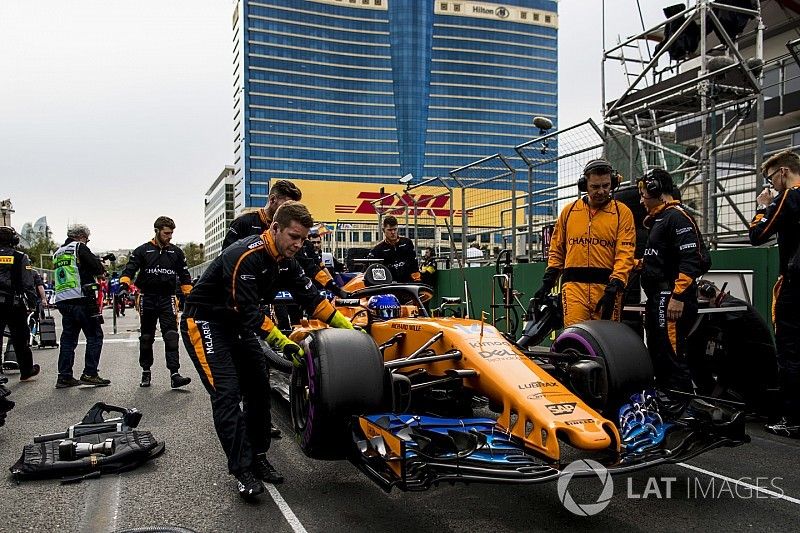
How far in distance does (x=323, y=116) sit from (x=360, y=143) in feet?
25.7

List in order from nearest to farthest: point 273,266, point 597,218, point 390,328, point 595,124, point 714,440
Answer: point 714,440 < point 273,266 < point 390,328 < point 597,218 < point 595,124

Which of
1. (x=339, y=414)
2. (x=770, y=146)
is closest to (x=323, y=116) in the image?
(x=770, y=146)

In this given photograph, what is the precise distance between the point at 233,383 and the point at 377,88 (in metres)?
117

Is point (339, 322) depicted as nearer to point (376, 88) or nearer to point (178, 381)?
point (178, 381)

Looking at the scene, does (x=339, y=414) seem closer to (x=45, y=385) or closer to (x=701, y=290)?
(x=701, y=290)

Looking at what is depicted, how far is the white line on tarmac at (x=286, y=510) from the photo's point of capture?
3.17 meters

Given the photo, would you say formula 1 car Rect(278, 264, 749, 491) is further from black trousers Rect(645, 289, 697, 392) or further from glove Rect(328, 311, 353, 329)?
black trousers Rect(645, 289, 697, 392)

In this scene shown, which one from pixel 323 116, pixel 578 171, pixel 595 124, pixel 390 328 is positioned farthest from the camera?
pixel 323 116

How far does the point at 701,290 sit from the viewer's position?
5453mm

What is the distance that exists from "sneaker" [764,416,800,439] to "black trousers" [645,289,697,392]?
2.56ft

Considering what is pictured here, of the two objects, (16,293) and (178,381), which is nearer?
(178,381)

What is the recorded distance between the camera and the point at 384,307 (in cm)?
565

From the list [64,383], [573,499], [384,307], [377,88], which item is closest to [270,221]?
[384,307]

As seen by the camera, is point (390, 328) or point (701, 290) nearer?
point (390, 328)
